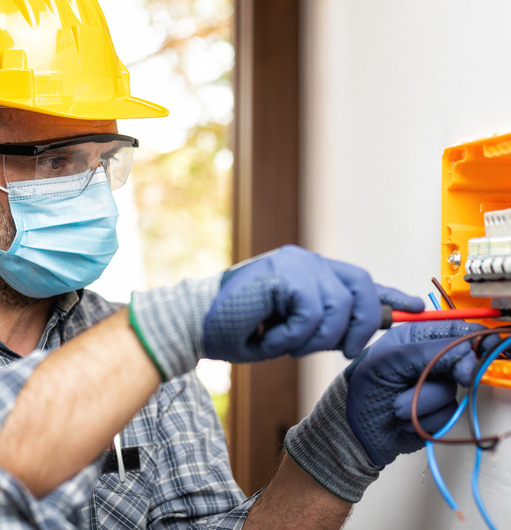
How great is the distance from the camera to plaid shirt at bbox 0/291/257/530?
1187mm

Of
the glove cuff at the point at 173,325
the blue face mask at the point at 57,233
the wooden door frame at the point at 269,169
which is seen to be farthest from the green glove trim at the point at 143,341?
the wooden door frame at the point at 269,169

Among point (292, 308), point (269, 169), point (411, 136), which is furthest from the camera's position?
point (269, 169)

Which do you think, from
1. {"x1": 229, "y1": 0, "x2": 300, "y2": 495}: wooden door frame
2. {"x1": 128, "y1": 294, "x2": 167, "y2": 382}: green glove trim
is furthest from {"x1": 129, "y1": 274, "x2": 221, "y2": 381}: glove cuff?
{"x1": 229, "y1": 0, "x2": 300, "y2": 495}: wooden door frame

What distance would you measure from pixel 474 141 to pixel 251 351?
1.34 feet

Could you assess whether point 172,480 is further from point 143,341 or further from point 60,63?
point 60,63

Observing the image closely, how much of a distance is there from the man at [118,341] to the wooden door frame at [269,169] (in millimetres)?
493

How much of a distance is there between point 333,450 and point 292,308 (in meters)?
0.34

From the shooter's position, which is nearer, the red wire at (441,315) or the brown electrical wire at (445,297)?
the red wire at (441,315)

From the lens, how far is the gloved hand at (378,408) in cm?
76

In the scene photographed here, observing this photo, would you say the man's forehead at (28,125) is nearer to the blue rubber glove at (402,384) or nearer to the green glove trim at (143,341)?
the green glove trim at (143,341)

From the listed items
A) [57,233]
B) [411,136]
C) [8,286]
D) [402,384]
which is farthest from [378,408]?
[8,286]

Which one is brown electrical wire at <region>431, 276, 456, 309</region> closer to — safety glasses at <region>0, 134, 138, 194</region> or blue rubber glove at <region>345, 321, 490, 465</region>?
blue rubber glove at <region>345, 321, 490, 465</region>

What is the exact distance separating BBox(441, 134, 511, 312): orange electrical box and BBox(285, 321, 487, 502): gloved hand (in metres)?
0.09

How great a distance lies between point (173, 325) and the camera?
2.29 ft
